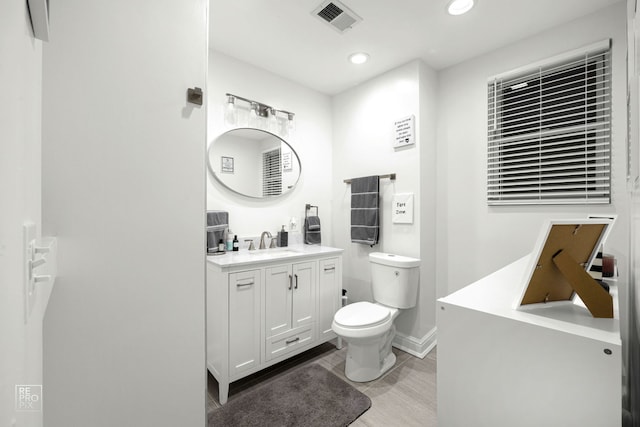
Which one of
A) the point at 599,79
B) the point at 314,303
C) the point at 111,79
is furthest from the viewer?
the point at 314,303

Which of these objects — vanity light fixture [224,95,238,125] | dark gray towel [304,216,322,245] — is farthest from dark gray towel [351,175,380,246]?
vanity light fixture [224,95,238,125]

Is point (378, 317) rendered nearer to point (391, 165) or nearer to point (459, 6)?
point (391, 165)

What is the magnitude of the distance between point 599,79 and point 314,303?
2.56 meters

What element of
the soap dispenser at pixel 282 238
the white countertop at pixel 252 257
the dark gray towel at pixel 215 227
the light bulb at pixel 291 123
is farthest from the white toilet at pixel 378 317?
the light bulb at pixel 291 123

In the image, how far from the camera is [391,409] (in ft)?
5.40

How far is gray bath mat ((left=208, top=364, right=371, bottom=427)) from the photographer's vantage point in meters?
1.54

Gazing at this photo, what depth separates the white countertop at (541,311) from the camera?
2.46 ft

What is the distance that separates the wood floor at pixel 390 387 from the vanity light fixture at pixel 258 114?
2034 mm

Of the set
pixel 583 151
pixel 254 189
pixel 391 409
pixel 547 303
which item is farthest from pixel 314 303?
pixel 583 151

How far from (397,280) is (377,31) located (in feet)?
6.32

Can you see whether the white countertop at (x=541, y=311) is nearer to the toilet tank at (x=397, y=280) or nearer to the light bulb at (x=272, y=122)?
the toilet tank at (x=397, y=280)

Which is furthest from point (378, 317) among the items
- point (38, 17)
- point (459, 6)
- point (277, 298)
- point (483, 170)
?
point (459, 6)

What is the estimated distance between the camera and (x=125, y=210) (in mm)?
961

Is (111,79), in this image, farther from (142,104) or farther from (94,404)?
(94,404)
